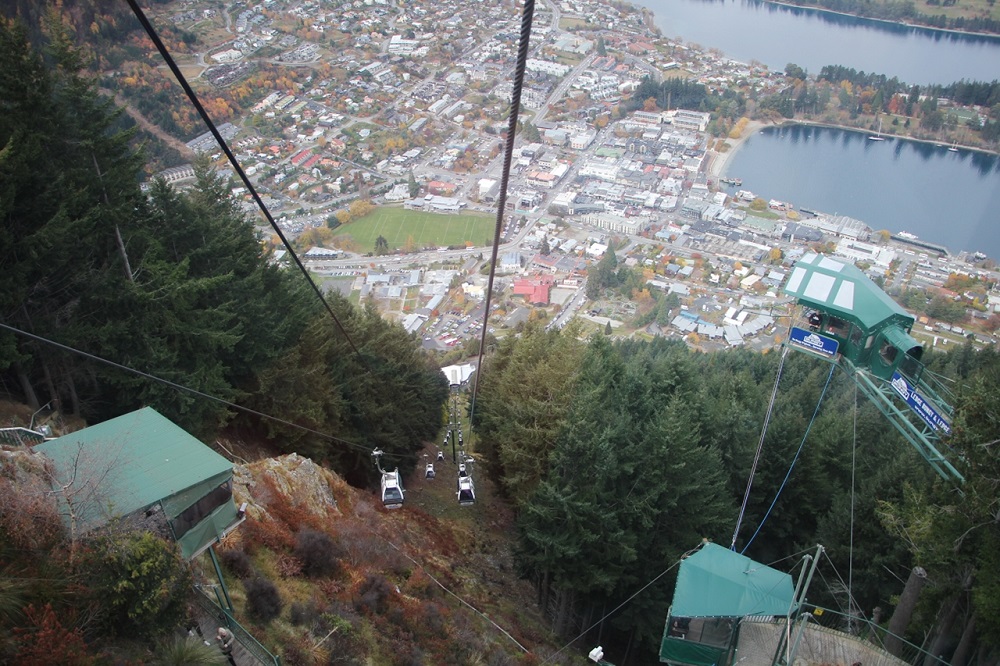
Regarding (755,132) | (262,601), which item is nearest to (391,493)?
(262,601)

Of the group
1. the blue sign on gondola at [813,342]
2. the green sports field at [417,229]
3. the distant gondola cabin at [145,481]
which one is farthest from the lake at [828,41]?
the distant gondola cabin at [145,481]

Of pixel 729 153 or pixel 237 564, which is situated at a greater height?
pixel 237 564

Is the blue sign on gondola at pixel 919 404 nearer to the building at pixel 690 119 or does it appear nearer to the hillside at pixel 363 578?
the hillside at pixel 363 578

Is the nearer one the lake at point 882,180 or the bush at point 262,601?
the bush at point 262,601

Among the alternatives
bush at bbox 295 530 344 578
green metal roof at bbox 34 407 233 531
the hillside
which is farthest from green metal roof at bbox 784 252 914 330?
green metal roof at bbox 34 407 233 531

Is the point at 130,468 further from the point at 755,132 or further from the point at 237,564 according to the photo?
the point at 755,132

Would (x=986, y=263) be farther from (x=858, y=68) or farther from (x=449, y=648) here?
(x=449, y=648)

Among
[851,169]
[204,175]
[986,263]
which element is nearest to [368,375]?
[204,175]
